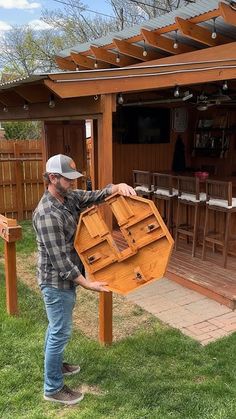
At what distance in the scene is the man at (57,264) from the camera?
267 cm

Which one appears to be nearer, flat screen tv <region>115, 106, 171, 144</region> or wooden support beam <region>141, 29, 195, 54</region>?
wooden support beam <region>141, 29, 195, 54</region>

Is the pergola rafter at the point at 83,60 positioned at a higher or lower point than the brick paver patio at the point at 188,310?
higher

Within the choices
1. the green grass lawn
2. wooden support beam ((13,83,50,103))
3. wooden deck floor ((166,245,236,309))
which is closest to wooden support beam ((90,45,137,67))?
wooden support beam ((13,83,50,103))

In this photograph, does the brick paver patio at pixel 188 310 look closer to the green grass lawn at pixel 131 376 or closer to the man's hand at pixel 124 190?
the green grass lawn at pixel 131 376

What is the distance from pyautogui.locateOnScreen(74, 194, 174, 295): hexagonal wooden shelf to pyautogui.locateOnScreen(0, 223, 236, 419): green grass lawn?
0.79m

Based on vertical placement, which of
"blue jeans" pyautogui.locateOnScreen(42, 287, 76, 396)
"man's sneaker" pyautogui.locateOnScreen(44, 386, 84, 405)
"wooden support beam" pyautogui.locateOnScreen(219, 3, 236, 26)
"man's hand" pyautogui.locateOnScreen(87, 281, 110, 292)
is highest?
"wooden support beam" pyautogui.locateOnScreen(219, 3, 236, 26)

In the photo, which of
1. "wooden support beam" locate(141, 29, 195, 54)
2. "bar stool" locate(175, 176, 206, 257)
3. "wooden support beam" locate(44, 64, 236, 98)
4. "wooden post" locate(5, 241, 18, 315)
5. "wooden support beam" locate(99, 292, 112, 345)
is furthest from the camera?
"bar stool" locate(175, 176, 206, 257)

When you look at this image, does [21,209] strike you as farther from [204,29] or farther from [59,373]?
[59,373]

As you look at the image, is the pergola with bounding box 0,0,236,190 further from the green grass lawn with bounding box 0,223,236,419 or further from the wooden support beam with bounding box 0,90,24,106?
the green grass lawn with bounding box 0,223,236,419

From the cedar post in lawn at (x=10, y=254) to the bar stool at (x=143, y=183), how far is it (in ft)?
8.89

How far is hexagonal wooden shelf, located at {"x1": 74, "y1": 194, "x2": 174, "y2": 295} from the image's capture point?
112 inches

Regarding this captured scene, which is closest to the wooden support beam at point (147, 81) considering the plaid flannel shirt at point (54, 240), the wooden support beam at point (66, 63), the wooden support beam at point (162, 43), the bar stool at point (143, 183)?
the wooden support beam at point (162, 43)

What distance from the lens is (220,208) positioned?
5406 mm

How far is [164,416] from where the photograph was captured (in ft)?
9.03
